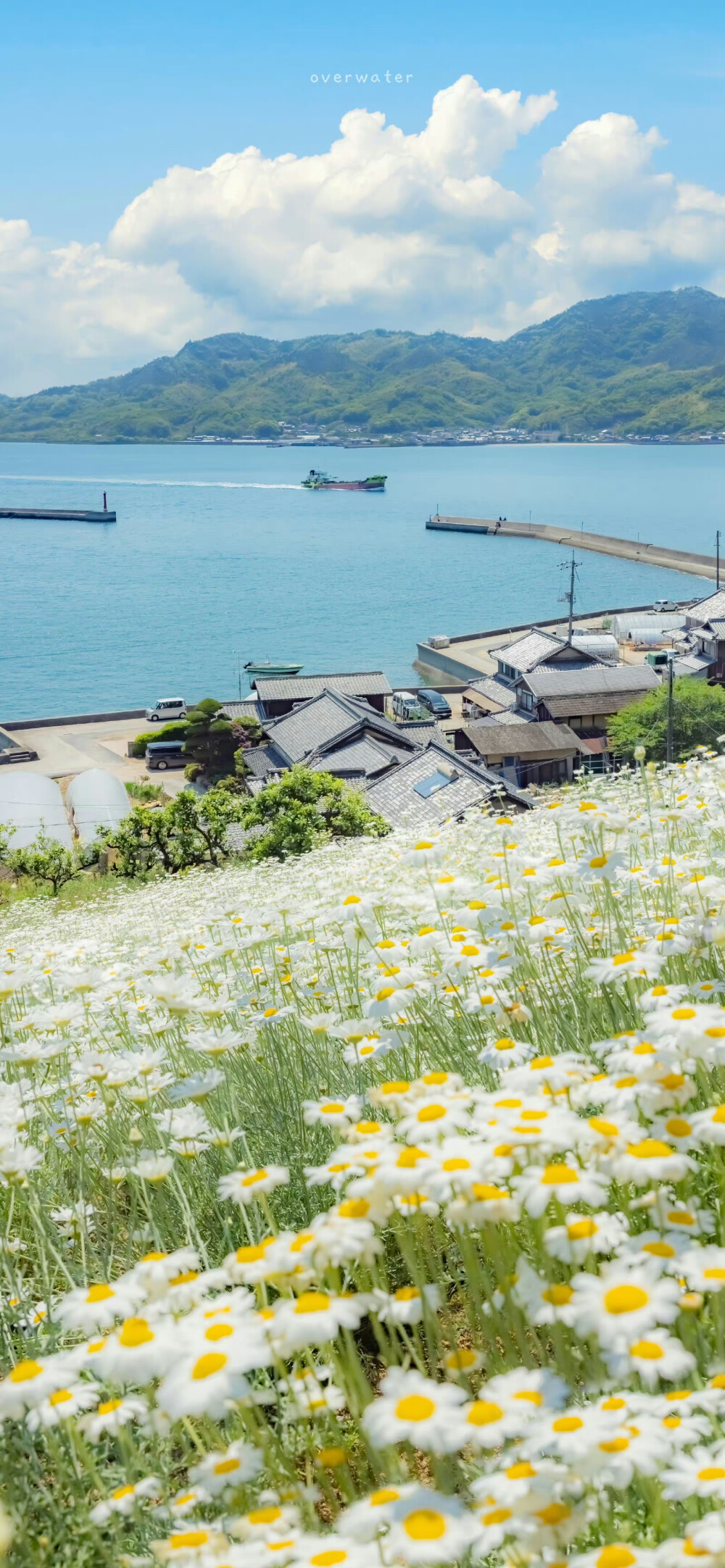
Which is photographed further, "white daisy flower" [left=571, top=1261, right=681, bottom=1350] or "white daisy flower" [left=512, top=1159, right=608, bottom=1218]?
"white daisy flower" [left=512, top=1159, right=608, bottom=1218]

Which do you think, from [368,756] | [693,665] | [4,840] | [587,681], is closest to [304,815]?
[4,840]

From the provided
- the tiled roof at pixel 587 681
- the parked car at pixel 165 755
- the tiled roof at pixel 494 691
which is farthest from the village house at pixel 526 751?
the parked car at pixel 165 755

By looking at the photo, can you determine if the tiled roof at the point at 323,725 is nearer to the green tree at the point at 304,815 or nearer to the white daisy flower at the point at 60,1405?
the green tree at the point at 304,815

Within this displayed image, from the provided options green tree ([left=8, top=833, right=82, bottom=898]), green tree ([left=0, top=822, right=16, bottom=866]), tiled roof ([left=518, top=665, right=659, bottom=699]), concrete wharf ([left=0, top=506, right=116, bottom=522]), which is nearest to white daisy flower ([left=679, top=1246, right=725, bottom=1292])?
green tree ([left=8, top=833, right=82, bottom=898])

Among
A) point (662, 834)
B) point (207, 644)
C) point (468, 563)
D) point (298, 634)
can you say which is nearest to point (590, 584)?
point (468, 563)

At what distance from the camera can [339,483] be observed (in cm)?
16712

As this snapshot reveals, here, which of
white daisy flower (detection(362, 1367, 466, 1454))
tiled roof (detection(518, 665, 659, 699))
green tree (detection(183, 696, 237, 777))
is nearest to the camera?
white daisy flower (detection(362, 1367, 466, 1454))

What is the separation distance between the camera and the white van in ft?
157

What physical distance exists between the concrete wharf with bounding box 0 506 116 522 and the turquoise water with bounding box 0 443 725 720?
44.4 inches

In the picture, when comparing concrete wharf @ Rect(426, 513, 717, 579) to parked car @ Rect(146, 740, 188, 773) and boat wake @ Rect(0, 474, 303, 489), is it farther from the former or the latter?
boat wake @ Rect(0, 474, 303, 489)

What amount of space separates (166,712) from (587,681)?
19.7 meters

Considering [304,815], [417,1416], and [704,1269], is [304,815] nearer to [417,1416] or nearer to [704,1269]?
[704,1269]

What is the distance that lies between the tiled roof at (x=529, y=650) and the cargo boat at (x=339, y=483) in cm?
11729

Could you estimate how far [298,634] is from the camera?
6856 cm
